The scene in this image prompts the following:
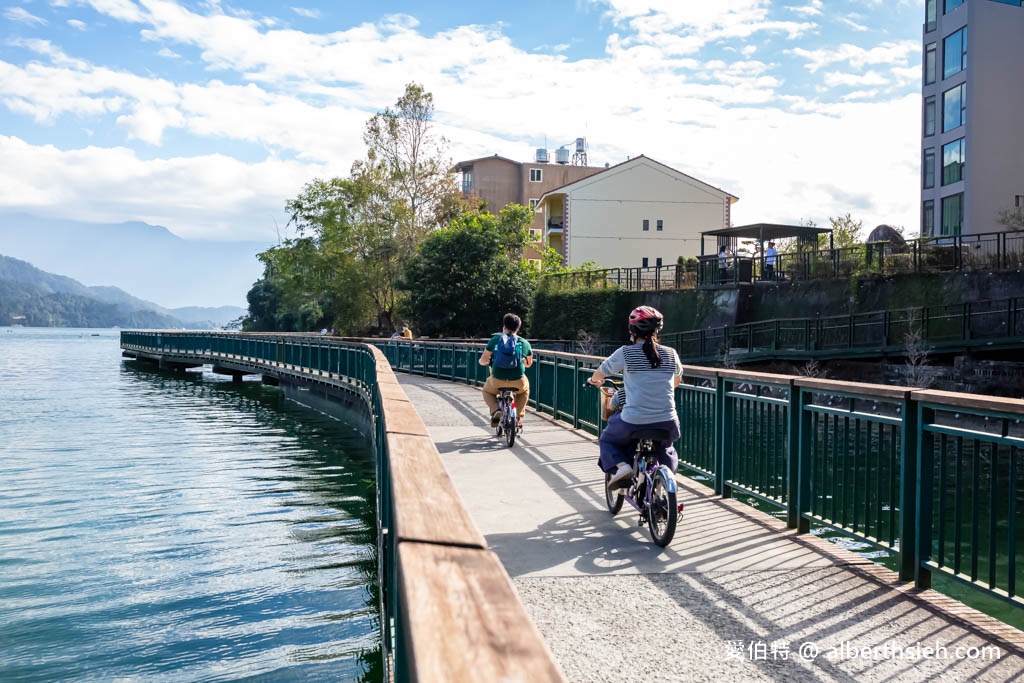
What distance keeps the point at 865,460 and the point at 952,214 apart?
42.4 meters

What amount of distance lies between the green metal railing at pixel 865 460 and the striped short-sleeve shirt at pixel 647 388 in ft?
3.19

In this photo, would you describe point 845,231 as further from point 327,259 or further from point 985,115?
point 327,259

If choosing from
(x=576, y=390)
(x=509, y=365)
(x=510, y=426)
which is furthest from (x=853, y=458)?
(x=576, y=390)

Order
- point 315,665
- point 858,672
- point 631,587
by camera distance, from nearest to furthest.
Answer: point 858,672 < point 631,587 < point 315,665

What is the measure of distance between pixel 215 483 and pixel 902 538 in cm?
1362

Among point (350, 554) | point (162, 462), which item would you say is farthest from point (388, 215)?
point (350, 554)

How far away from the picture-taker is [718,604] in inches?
199

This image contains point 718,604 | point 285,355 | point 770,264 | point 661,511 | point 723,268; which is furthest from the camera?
point 285,355

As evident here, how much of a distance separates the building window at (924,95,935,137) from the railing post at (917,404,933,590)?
151ft

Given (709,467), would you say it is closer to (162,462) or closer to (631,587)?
(631,587)

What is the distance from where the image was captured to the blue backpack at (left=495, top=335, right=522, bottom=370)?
12227 millimetres

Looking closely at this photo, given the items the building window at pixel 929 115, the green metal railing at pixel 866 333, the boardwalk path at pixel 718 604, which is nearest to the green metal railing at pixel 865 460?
the boardwalk path at pixel 718 604

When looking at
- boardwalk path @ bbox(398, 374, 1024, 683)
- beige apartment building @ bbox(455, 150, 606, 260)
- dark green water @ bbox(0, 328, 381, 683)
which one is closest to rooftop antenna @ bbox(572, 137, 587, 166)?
beige apartment building @ bbox(455, 150, 606, 260)

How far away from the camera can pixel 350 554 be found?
11398mm
